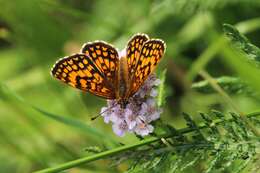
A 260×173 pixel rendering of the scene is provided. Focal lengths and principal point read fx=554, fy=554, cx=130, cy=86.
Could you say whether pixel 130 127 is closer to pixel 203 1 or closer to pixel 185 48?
pixel 203 1

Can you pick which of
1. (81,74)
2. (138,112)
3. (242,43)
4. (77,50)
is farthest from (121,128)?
(77,50)

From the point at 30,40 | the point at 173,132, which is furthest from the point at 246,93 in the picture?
the point at 30,40

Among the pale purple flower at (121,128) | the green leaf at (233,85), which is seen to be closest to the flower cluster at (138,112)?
Result: the pale purple flower at (121,128)

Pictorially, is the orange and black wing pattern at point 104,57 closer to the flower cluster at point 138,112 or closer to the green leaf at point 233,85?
the flower cluster at point 138,112

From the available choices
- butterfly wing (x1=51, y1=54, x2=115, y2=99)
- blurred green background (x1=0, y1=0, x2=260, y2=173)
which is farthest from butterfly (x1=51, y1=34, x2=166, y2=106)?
blurred green background (x1=0, y1=0, x2=260, y2=173)

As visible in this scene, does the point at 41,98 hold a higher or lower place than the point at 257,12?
higher

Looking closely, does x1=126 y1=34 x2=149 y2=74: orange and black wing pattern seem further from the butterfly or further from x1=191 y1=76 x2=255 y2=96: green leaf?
x1=191 y1=76 x2=255 y2=96: green leaf
